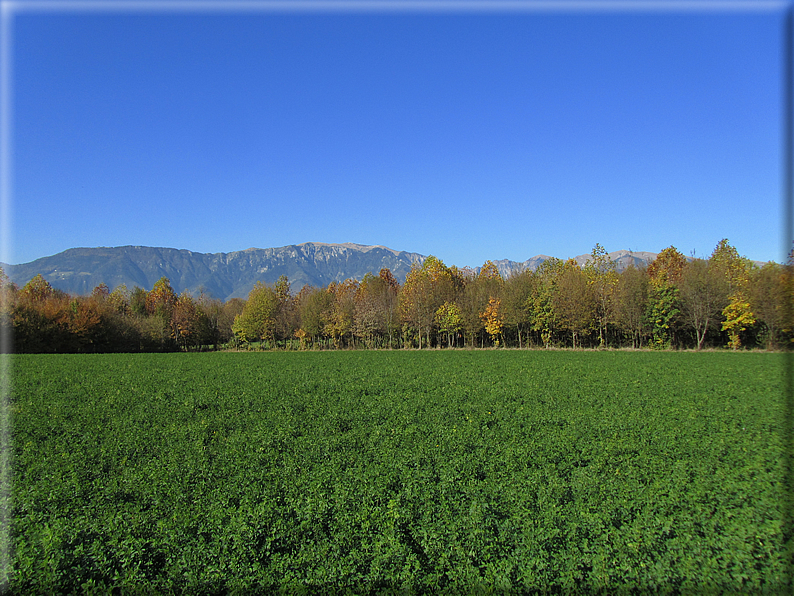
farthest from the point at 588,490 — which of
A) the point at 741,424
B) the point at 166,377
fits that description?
the point at 166,377

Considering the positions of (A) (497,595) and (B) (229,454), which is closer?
(A) (497,595)

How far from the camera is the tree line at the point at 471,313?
198ft

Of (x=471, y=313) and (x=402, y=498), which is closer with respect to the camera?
(x=402, y=498)

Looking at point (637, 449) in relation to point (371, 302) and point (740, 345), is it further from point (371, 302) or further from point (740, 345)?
point (371, 302)

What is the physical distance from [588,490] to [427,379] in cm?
1980

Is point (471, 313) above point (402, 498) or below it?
above

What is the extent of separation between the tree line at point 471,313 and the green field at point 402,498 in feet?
151

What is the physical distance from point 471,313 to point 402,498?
65.2 m

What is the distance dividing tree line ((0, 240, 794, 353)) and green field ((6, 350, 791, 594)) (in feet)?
151

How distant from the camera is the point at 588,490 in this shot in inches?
413

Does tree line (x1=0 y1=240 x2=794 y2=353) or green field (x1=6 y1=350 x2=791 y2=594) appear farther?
tree line (x1=0 y1=240 x2=794 y2=353)

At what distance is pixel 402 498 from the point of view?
33.6 ft

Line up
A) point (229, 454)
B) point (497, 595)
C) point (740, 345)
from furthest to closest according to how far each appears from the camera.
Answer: point (740, 345) < point (229, 454) < point (497, 595)

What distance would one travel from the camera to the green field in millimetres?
7715
